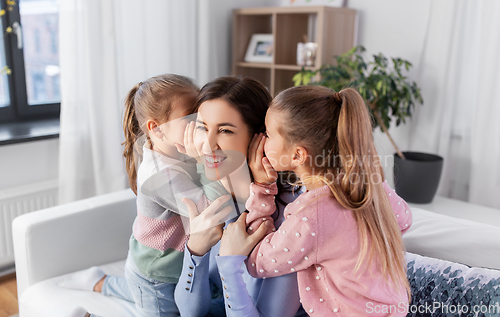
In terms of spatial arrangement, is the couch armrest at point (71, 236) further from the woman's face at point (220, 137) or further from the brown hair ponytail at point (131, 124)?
the woman's face at point (220, 137)

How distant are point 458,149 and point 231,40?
1.69 m

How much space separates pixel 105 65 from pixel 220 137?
1.67m

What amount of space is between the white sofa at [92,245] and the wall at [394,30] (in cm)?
124

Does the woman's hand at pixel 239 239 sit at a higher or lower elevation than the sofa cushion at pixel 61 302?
higher

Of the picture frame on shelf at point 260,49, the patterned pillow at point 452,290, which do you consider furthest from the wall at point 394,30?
the patterned pillow at point 452,290

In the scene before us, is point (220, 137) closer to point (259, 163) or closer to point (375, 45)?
point (259, 163)

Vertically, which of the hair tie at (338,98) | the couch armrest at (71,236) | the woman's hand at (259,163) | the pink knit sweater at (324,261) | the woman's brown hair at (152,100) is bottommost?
the couch armrest at (71,236)

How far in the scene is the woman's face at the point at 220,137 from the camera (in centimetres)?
90

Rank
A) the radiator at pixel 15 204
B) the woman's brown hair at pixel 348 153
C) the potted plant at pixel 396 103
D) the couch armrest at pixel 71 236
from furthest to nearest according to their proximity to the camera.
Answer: the potted plant at pixel 396 103 → the radiator at pixel 15 204 → the couch armrest at pixel 71 236 → the woman's brown hair at pixel 348 153

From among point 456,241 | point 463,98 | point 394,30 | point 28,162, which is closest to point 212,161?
point 456,241

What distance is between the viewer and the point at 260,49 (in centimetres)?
300

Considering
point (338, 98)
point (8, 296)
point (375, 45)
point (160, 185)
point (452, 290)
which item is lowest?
point (8, 296)

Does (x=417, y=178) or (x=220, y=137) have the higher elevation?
(x=220, y=137)

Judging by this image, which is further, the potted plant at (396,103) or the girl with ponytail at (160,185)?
the potted plant at (396,103)
